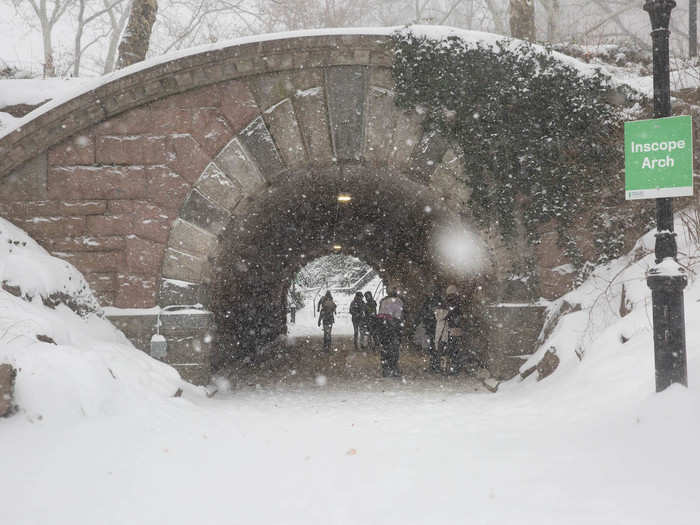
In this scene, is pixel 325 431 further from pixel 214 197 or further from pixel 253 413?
pixel 214 197

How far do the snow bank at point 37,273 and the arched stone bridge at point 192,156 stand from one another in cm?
19

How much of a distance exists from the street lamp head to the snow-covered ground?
268cm

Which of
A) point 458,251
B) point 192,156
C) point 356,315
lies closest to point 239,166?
point 192,156

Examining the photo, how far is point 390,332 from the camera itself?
10492mm

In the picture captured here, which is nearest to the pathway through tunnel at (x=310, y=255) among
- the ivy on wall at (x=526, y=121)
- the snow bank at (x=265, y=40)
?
the ivy on wall at (x=526, y=121)

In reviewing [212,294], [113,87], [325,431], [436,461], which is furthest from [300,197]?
[436,461]

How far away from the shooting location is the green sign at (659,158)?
468cm

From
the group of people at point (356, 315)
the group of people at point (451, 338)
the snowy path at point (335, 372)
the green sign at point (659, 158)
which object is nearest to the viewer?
the green sign at point (659, 158)

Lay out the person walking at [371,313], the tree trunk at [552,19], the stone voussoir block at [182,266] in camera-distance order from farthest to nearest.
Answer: the tree trunk at [552,19], the person walking at [371,313], the stone voussoir block at [182,266]

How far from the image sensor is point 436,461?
193 inches

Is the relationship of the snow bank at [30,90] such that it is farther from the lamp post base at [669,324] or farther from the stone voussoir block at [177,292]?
the lamp post base at [669,324]

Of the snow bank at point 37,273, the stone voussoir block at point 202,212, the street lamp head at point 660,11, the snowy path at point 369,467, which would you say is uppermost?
the street lamp head at point 660,11

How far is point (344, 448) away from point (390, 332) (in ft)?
16.6

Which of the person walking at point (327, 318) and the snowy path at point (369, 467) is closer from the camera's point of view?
the snowy path at point (369, 467)
